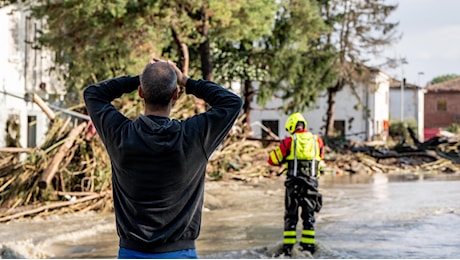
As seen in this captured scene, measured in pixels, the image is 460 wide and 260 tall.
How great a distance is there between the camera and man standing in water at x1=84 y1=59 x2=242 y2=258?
4.11 m

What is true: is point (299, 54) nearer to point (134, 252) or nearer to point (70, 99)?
point (70, 99)

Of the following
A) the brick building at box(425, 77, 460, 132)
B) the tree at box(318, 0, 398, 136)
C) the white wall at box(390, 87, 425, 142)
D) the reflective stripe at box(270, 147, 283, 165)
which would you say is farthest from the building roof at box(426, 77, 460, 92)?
the reflective stripe at box(270, 147, 283, 165)

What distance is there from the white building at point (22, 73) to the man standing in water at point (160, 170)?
72.4ft

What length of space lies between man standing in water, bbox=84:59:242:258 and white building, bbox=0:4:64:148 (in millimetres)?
22068

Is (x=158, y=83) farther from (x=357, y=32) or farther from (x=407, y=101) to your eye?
(x=407, y=101)

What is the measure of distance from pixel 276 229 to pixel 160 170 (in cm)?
1010

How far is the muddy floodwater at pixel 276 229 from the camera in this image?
11641mm

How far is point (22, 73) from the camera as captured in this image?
2827 cm

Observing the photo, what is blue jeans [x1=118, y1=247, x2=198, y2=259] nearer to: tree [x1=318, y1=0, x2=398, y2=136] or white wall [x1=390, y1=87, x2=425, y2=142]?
tree [x1=318, y1=0, x2=398, y2=136]

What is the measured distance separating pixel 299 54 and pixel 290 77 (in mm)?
1230

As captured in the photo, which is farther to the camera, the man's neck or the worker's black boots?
the worker's black boots

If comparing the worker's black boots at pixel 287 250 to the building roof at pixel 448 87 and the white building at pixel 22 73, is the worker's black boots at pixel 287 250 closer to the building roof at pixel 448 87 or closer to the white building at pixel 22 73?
the white building at pixel 22 73

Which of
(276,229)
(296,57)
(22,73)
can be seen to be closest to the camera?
(276,229)

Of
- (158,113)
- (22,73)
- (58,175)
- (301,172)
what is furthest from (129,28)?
(158,113)
